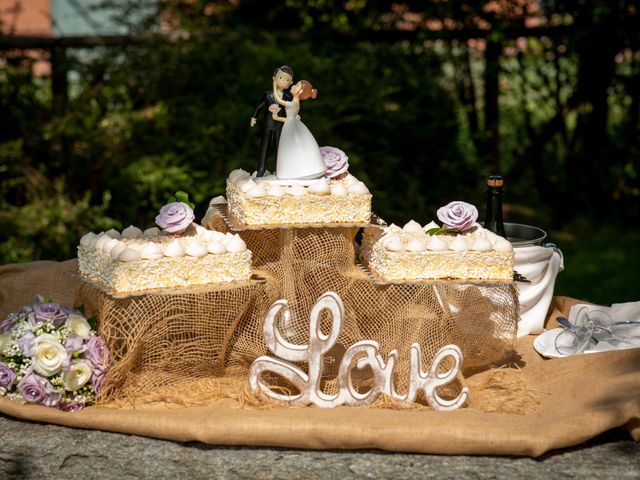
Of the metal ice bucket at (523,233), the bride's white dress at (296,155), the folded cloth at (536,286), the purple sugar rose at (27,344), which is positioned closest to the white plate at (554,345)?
the folded cloth at (536,286)

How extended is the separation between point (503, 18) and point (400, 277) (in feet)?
15.0

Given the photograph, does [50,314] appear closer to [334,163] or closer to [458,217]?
[334,163]

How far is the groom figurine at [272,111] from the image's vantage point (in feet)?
14.5

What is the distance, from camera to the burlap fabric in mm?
3744

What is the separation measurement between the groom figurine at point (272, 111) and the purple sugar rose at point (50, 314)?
1.11 meters

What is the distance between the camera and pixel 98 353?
412cm

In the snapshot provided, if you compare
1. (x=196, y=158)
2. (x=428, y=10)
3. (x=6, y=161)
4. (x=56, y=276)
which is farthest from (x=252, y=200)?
(x=428, y=10)

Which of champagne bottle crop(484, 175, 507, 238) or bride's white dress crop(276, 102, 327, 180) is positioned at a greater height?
bride's white dress crop(276, 102, 327, 180)

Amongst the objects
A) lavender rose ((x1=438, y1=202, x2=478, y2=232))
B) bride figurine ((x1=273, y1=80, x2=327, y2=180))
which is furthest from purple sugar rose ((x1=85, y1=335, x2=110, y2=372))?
lavender rose ((x1=438, y1=202, x2=478, y2=232))

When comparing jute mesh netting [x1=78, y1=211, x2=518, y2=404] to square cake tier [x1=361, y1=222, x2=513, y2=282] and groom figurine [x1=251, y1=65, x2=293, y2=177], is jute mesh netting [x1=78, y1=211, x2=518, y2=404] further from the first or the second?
groom figurine [x1=251, y1=65, x2=293, y2=177]

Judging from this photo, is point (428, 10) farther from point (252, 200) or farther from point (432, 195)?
point (252, 200)

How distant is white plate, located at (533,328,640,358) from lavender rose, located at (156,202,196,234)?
1807 millimetres

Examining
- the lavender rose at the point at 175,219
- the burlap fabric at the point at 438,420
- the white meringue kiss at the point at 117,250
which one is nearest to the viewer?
the burlap fabric at the point at 438,420

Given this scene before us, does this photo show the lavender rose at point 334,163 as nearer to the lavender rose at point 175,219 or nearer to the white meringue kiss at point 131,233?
the lavender rose at point 175,219
